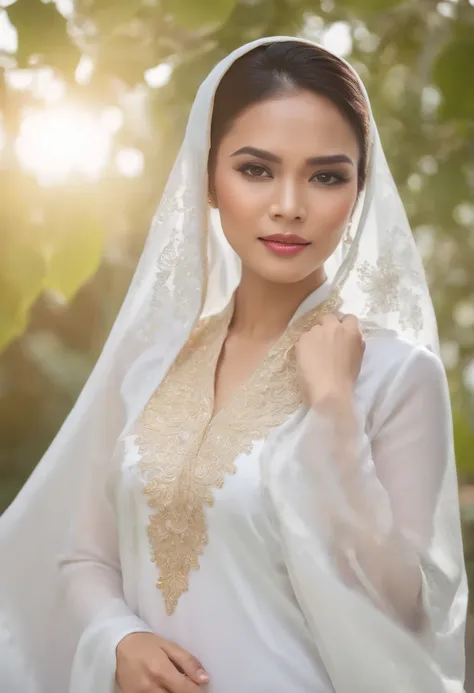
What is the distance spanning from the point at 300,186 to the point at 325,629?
61cm

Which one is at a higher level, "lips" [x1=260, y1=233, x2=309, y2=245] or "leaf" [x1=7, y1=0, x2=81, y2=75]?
→ "leaf" [x1=7, y1=0, x2=81, y2=75]

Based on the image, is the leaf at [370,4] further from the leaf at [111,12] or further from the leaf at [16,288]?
the leaf at [16,288]

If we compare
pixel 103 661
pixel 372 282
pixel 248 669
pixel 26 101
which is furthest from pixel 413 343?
pixel 26 101

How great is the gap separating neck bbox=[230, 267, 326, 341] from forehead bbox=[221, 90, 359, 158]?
0.23 m

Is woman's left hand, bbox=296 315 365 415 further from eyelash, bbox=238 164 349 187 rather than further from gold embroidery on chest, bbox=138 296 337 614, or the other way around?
eyelash, bbox=238 164 349 187

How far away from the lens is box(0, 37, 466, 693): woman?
1211mm

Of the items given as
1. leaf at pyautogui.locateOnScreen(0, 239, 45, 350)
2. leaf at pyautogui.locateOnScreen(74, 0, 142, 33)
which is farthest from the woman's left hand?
leaf at pyautogui.locateOnScreen(74, 0, 142, 33)

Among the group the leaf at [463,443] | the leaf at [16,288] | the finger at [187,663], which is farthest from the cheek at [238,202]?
the leaf at [463,443]

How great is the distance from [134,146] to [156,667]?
1.31 m

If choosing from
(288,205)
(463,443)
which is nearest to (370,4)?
(288,205)

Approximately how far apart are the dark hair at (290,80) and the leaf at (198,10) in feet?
0.39

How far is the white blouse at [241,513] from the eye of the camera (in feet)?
4.05

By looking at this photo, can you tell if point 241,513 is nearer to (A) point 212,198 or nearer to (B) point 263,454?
(B) point 263,454

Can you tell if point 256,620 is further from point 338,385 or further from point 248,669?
point 338,385
